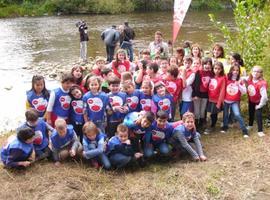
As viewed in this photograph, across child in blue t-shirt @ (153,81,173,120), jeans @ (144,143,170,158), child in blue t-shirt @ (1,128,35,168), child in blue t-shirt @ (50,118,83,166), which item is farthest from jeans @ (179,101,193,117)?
child in blue t-shirt @ (1,128,35,168)

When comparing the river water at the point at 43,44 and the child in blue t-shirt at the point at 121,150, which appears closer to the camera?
the child in blue t-shirt at the point at 121,150

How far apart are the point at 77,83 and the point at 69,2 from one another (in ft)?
120

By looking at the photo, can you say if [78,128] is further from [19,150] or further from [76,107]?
[19,150]

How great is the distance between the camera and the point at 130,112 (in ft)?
21.6

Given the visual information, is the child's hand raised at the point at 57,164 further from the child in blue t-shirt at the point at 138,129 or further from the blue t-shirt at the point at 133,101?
the blue t-shirt at the point at 133,101

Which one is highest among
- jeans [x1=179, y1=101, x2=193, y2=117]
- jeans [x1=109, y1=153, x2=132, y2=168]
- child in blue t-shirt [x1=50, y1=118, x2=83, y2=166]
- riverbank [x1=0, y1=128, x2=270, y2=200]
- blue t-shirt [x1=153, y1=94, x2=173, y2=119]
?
blue t-shirt [x1=153, y1=94, x2=173, y2=119]

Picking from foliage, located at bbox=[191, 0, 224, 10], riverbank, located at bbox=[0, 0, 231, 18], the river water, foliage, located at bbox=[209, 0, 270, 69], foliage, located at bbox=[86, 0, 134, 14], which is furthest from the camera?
foliage, located at bbox=[191, 0, 224, 10]

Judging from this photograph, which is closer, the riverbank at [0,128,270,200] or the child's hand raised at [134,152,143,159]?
the riverbank at [0,128,270,200]

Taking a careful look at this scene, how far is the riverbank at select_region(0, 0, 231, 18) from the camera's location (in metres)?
41.1

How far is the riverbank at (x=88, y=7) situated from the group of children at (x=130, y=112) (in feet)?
113

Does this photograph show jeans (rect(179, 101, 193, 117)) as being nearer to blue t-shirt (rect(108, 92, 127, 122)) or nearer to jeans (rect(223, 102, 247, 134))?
jeans (rect(223, 102, 247, 134))

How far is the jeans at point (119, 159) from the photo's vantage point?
5918 mm

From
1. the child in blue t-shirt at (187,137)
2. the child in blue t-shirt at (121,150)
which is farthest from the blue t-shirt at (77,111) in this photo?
the child in blue t-shirt at (187,137)

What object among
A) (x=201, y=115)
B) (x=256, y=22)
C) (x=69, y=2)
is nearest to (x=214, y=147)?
(x=201, y=115)
